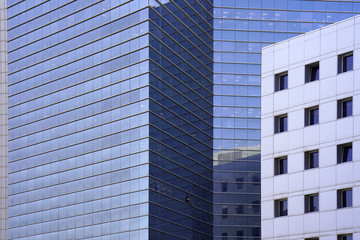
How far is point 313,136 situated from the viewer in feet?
195

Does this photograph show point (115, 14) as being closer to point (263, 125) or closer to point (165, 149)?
point (165, 149)

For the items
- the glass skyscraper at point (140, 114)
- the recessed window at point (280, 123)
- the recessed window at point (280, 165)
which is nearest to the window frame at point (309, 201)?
the recessed window at point (280, 165)

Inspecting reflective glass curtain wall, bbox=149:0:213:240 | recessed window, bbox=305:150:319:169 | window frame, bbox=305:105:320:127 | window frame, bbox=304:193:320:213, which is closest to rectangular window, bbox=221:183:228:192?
reflective glass curtain wall, bbox=149:0:213:240

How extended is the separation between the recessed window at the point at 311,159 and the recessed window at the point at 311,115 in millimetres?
2166

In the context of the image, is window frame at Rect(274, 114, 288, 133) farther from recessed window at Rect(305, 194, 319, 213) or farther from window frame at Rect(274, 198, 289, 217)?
recessed window at Rect(305, 194, 319, 213)

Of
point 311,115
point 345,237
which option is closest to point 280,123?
point 311,115

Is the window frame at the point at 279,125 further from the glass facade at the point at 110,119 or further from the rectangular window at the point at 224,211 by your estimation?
the rectangular window at the point at 224,211

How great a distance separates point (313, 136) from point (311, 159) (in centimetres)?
180

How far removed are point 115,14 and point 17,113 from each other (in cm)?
2792

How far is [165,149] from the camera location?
106 metres

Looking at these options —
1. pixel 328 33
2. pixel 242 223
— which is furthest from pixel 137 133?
pixel 328 33

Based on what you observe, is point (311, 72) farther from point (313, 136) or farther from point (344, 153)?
point (344, 153)

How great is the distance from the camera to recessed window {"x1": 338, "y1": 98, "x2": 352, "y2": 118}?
5791 centimetres

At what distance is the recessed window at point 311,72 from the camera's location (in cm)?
6097
